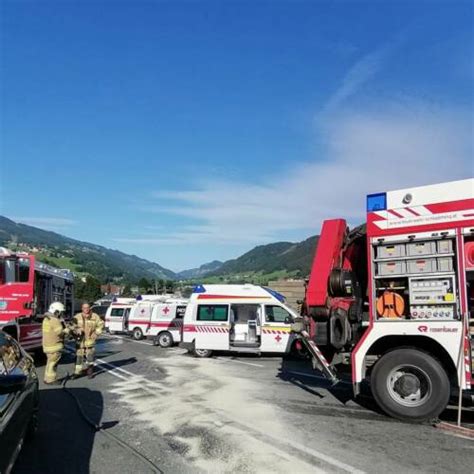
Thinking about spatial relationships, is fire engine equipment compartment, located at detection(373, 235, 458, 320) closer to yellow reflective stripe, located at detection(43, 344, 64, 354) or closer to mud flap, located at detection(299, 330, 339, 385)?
mud flap, located at detection(299, 330, 339, 385)

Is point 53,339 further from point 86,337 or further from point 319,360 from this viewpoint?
point 319,360

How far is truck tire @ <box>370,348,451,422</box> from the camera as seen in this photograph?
285 inches

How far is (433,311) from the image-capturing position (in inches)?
300

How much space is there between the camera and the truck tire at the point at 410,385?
7.23 metres

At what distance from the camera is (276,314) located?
56.2ft

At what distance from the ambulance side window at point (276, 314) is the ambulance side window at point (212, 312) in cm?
140

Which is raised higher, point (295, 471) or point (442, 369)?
point (442, 369)

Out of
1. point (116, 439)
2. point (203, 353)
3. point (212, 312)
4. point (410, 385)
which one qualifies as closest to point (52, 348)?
point (116, 439)

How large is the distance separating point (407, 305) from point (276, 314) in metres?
9.38

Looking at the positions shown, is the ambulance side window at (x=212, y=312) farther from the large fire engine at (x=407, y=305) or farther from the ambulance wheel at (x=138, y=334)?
the ambulance wheel at (x=138, y=334)

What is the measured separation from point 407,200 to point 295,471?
4631mm

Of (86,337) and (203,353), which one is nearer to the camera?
(86,337)

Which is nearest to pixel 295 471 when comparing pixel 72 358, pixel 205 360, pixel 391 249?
pixel 391 249

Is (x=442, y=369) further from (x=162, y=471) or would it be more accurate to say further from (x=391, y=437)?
(x=162, y=471)
